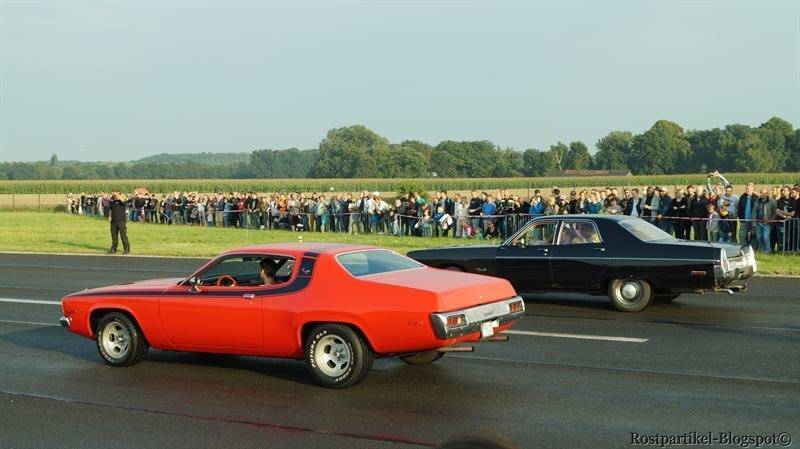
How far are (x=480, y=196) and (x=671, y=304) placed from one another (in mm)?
16312

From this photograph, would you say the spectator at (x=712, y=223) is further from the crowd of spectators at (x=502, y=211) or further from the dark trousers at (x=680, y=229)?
the dark trousers at (x=680, y=229)

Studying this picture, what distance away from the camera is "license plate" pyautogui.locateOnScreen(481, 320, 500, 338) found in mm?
9242

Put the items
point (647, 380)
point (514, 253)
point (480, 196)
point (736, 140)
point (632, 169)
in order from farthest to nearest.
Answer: point (632, 169), point (736, 140), point (480, 196), point (514, 253), point (647, 380)

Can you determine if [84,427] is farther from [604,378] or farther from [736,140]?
[736,140]

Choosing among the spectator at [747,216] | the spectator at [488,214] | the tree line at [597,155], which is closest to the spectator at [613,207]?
the spectator at [747,216]

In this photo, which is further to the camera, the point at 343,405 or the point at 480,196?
the point at 480,196

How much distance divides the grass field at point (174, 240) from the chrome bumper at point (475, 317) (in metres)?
12.4

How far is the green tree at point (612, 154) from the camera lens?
11206 cm

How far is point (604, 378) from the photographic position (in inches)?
377

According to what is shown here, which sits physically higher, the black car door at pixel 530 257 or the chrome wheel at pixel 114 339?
the black car door at pixel 530 257

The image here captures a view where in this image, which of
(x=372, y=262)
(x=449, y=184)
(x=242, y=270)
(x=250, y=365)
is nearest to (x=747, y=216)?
(x=372, y=262)

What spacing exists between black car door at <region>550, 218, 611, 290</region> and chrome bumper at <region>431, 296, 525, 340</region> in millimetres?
4984

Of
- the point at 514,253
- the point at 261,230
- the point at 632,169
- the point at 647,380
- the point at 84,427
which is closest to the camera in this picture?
the point at 84,427

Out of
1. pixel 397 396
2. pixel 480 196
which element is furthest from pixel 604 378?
pixel 480 196
